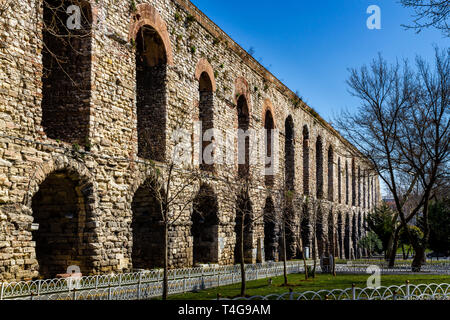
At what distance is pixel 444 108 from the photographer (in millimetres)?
17953

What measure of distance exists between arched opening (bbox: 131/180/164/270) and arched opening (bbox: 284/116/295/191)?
11619 mm

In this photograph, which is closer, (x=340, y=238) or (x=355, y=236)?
(x=340, y=238)

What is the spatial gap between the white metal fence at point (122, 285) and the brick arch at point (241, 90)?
6.61 metres

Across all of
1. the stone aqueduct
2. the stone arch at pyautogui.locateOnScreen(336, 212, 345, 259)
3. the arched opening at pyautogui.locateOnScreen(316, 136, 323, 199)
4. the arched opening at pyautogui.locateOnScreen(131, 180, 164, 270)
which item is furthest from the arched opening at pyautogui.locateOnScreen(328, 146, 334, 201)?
the arched opening at pyautogui.locateOnScreen(131, 180, 164, 270)

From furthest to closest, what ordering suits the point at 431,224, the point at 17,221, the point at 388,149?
1. the point at 431,224
2. the point at 388,149
3. the point at 17,221

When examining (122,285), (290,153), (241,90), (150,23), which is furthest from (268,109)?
(122,285)

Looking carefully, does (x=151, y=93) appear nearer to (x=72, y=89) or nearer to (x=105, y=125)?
(x=105, y=125)

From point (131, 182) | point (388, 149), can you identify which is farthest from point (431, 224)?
point (131, 182)

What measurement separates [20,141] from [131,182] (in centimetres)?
341

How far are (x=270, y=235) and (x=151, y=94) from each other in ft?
34.0

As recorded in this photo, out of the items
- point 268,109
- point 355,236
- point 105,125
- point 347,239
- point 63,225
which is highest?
point 268,109

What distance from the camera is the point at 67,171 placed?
10602mm

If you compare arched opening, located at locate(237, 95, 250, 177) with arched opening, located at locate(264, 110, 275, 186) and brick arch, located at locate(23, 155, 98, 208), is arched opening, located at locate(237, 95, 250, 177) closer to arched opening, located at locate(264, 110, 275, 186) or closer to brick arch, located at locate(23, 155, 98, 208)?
arched opening, located at locate(264, 110, 275, 186)
